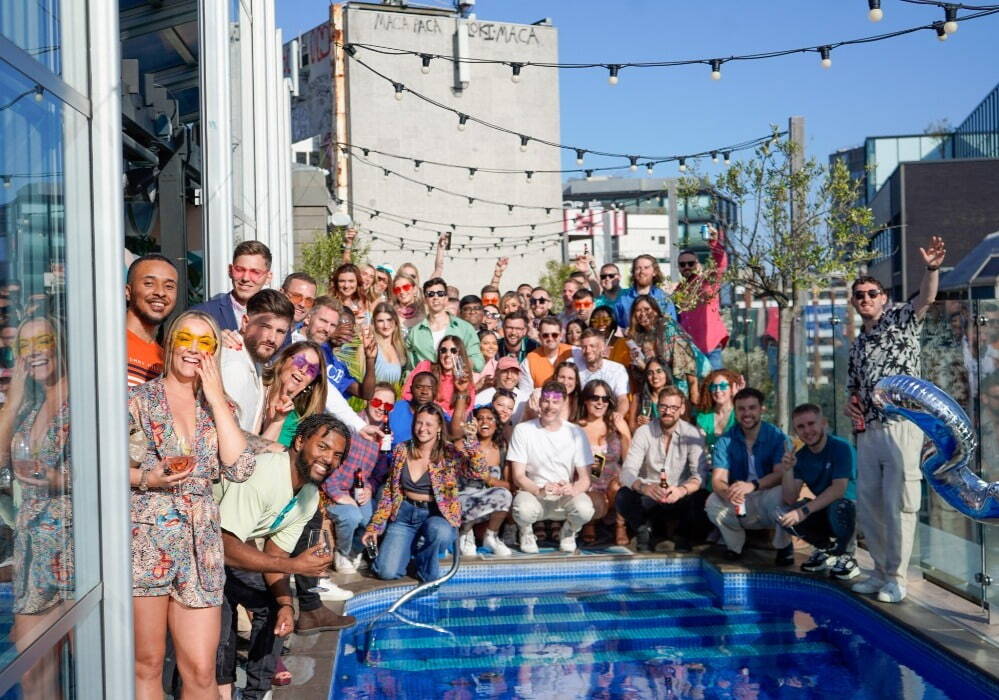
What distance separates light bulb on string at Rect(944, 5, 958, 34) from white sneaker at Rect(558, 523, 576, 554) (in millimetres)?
5379

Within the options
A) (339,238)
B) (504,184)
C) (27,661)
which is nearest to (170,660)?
(27,661)

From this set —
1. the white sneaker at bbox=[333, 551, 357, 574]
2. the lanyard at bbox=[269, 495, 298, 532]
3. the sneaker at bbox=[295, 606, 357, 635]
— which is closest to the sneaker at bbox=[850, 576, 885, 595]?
the sneaker at bbox=[295, 606, 357, 635]

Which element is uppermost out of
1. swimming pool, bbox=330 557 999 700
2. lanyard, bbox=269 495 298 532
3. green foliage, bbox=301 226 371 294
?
green foliage, bbox=301 226 371 294

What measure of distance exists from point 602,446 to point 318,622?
133 inches

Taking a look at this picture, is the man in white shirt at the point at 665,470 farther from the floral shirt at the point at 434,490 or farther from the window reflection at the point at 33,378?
the window reflection at the point at 33,378

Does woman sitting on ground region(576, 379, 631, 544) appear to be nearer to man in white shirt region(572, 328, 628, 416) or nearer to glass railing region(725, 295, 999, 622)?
man in white shirt region(572, 328, 628, 416)

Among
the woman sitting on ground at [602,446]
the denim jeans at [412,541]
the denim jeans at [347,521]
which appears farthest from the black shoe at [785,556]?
the denim jeans at [347,521]

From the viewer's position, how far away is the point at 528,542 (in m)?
8.71

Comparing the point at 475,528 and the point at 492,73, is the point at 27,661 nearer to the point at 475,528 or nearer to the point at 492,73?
the point at 475,528

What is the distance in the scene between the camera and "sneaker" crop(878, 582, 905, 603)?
274 inches

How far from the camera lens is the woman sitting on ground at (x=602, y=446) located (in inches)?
352

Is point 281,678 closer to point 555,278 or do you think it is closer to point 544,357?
point 544,357

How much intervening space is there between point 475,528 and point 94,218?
20.3 ft

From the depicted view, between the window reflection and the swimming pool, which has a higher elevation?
the window reflection
